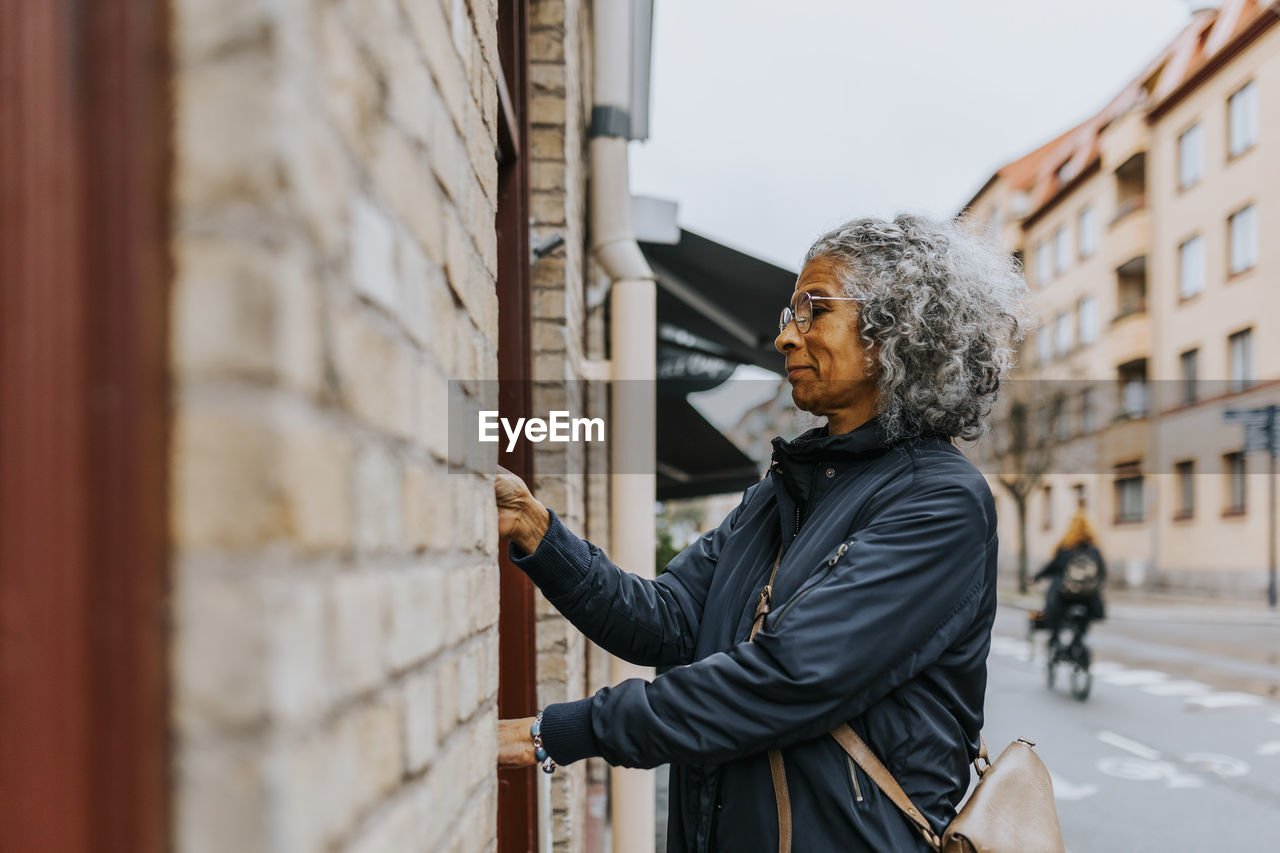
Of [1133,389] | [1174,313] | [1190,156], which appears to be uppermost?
[1190,156]

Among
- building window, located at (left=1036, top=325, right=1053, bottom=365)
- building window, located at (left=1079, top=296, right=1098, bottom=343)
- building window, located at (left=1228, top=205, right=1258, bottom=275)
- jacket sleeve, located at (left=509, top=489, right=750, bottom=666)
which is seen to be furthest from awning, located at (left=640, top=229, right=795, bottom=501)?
building window, located at (left=1036, top=325, right=1053, bottom=365)

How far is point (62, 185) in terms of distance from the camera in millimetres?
624

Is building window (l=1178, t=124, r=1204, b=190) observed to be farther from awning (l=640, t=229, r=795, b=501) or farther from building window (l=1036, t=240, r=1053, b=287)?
awning (l=640, t=229, r=795, b=501)

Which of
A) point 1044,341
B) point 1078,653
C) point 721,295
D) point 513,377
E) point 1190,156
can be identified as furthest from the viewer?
point 1044,341

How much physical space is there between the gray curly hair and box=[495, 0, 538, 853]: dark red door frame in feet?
3.44

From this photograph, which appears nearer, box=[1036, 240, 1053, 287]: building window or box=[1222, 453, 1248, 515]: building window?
box=[1222, 453, 1248, 515]: building window

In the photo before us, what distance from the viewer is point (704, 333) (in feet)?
24.5

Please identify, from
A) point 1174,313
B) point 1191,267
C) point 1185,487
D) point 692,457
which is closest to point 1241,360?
point 1174,313

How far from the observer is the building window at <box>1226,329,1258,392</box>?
22312mm

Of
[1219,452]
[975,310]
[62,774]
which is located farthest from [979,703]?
[1219,452]

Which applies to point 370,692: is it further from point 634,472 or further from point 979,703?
point 634,472

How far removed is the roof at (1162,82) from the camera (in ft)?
76.0

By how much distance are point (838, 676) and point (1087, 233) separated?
3319 cm

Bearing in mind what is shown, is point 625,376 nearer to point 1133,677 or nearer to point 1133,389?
point 1133,677
